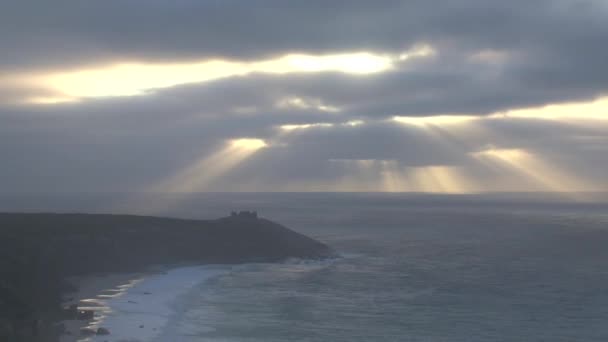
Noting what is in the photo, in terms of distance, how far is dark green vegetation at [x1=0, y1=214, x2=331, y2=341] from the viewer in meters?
36.6

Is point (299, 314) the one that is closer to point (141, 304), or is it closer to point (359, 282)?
point (141, 304)

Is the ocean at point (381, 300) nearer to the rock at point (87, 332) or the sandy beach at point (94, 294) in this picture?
the sandy beach at point (94, 294)

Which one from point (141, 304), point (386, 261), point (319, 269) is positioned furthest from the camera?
point (386, 261)

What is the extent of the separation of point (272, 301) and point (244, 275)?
16593 mm

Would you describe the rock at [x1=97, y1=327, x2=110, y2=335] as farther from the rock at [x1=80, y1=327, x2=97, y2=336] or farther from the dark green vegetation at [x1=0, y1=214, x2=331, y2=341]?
the dark green vegetation at [x1=0, y1=214, x2=331, y2=341]

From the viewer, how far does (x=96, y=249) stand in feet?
220

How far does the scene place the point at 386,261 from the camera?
252ft

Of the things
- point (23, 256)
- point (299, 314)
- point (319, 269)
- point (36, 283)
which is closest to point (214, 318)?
point (299, 314)

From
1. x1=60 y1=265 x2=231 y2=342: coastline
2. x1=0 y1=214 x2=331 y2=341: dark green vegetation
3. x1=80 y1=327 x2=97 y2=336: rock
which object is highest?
x1=0 y1=214 x2=331 y2=341: dark green vegetation

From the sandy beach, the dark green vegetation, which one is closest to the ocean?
the sandy beach

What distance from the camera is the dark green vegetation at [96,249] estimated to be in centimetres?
3662

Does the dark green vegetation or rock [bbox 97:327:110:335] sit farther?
the dark green vegetation

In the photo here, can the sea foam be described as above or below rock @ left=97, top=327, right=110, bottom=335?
below

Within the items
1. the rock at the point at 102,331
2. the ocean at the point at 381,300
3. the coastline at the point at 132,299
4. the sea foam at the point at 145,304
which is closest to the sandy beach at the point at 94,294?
the coastline at the point at 132,299
